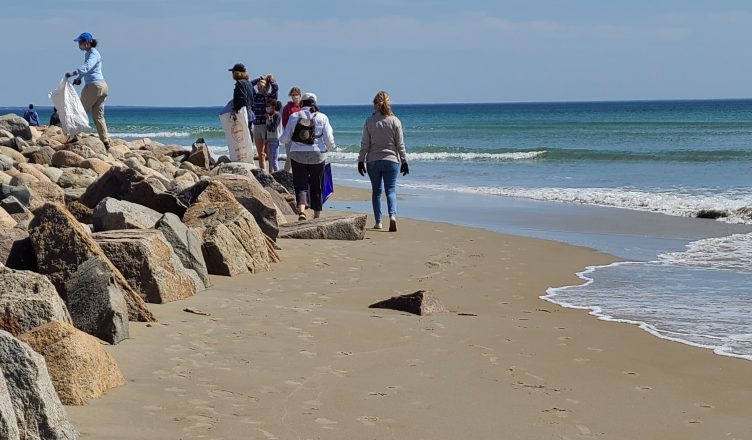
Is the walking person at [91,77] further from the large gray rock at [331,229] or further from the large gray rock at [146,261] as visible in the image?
the large gray rock at [146,261]

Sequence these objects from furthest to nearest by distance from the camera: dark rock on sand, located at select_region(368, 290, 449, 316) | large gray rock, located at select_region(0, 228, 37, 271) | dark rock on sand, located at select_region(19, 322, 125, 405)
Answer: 1. dark rock on sand, located at select_region(368, 290, 449, 316)
2. large gray rock, located at select_region(0, 228, 37, 271)
3. dark rock on sand, located at select_region(19, 322, 125, 405)

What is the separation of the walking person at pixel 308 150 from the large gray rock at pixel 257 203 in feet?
6.38

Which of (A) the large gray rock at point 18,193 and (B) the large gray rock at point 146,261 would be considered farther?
(A) the large gray rock at point 18,193

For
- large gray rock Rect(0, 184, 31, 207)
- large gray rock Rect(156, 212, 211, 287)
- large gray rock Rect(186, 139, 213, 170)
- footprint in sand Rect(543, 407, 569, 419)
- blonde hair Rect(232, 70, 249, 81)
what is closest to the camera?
footprint in sand Rect(543, 407, 569, 419)

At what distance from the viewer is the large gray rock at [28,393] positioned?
13.1ft

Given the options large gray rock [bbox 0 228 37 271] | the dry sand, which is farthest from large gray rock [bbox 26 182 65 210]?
large gray rock [bbox 0 228 37 271]

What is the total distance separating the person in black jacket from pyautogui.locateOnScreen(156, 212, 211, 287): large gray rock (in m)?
7.20

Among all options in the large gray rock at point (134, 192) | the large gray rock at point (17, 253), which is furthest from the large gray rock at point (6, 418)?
the large gray rock at point (134, 192)

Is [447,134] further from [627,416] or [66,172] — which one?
[627,416]

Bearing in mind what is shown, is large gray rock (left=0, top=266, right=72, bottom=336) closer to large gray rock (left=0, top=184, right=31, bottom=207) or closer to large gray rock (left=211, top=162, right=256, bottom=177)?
large gray rock (left=0, top=184, right=31, bottom=207)

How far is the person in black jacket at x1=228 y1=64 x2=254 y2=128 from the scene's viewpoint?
14.9m

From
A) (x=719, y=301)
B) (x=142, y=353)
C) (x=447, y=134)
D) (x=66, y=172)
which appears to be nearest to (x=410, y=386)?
(x=142, y=353)

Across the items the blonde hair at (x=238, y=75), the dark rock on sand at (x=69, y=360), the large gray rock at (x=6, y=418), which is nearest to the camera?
the large gray rock at (x=6, y=418)

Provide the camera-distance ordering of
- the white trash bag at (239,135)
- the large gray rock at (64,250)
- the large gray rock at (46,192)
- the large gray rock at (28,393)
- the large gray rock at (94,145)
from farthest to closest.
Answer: the large gray rock at (94,145) < the white trash bag at (239,135) < the large gray rock at (46,192) < the large gray rock at (64,250) < the large gray rock at (28,393)
